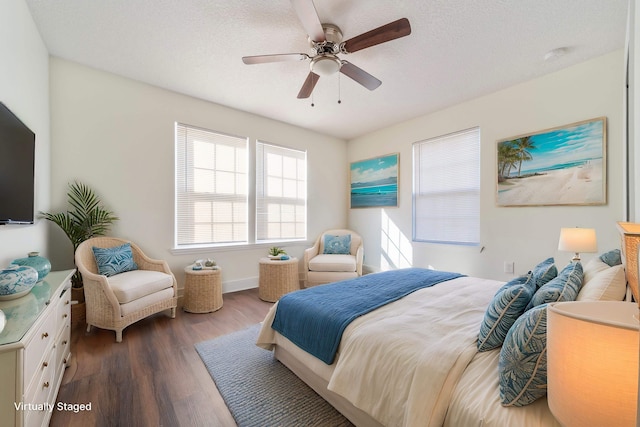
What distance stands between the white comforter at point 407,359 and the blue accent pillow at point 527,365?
0.19 metres

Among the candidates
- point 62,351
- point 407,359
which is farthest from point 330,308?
point 62,351

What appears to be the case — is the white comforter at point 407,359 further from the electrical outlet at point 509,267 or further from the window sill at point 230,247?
the window sill at point 230,247

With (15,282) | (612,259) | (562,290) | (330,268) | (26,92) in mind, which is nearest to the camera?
(562,290)

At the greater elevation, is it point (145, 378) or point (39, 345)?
point (39, 345)

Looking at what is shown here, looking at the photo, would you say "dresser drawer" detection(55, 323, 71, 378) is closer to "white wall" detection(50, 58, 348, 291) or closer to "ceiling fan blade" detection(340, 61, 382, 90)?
"white wall" detection(50, 58, 348, 291)

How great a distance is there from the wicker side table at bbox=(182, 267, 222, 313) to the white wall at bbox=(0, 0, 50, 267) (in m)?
1.32

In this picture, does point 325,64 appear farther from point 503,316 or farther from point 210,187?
point 210,187

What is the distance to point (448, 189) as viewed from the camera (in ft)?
12.4

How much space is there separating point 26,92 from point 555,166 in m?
4.92

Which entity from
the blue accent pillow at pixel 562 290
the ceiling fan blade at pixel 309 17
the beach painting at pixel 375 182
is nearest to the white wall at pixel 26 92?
the ceiling fan blade at pixel 309 17

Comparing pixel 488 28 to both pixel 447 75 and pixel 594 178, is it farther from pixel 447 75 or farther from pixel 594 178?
pixel 594 178

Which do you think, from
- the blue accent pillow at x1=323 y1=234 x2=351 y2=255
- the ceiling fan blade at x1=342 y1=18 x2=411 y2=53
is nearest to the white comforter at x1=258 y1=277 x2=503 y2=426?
the ceiling fan blade at x1=342 y1=18 x2=411 y2=53

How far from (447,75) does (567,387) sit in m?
3.08

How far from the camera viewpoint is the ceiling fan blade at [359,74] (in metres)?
2.20
